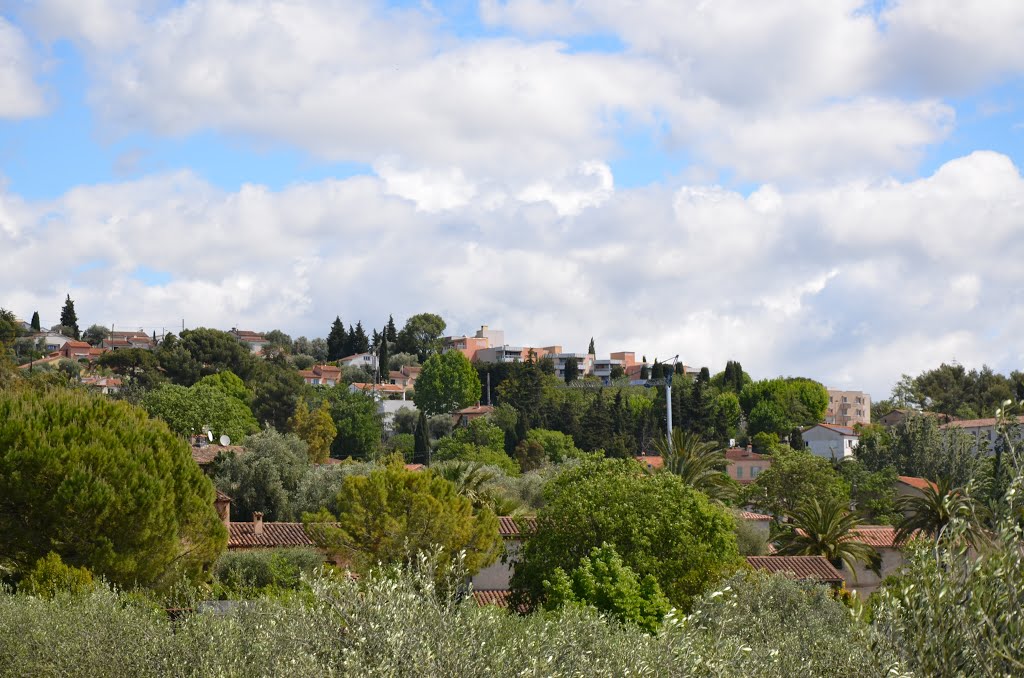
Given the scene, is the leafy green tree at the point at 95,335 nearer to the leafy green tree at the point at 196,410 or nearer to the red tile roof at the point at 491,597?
the leafy green tree at the point at 196,410

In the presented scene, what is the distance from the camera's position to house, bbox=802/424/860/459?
119625 millimetres

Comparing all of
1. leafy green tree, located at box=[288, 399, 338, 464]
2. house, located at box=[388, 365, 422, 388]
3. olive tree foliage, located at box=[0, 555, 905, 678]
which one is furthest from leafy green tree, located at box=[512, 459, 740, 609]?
house, located at box=[388, 365, 422, 388]

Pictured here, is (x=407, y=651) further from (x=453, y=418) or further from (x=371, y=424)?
(x=453, y=418)

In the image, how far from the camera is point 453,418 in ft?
427

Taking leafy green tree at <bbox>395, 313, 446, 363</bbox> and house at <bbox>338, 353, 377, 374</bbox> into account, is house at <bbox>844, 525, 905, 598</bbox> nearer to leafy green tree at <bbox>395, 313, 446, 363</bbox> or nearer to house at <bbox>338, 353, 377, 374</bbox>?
house at <bbox>338, 353, 377, 374</bbox>

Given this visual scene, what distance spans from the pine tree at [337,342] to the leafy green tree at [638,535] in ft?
462

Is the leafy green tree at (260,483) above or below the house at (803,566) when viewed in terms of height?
above

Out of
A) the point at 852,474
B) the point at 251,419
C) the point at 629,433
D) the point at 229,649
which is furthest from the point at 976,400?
the point at 229,649

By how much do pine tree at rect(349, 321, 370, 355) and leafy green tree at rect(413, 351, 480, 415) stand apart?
40652 mm

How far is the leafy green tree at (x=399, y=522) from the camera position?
38.4 m

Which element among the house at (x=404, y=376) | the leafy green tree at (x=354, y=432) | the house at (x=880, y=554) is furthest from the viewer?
the house at (x=404, y=376)

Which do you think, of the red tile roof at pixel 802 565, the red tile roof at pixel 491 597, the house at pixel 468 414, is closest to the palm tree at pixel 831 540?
the red tile roof at pixel 802 565

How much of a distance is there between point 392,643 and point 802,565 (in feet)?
125

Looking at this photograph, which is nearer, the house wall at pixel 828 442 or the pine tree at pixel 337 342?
the house wall at pixel 828 442
